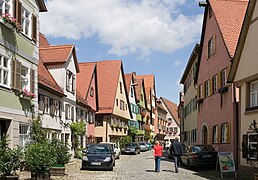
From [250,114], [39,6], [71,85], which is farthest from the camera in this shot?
[71,85]

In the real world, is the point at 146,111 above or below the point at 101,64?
below

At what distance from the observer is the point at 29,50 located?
20469 millimetres

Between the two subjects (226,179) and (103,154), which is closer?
(226,179)

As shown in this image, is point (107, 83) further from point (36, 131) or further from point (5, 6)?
point (5, 6)

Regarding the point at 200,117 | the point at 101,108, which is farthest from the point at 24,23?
the point at 101,108

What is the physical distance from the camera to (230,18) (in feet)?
87.1

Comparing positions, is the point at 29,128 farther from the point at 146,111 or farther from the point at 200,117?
the point at 146,111

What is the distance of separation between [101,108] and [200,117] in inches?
736

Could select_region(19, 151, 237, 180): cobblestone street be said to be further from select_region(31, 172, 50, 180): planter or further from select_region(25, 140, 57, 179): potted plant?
select_region(25, 140, 57, 179): potted plant

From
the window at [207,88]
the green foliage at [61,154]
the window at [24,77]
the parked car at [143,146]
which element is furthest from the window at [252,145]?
the parked car at [143,146]

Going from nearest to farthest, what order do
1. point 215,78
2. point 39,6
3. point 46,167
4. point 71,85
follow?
point 46,167
point 39,6
point 215,78
point 71,85

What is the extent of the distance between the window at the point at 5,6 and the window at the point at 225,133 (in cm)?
1381

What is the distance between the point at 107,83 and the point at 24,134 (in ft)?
106

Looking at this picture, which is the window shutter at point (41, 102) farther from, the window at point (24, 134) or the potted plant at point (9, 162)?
the potted plant at point (9, 162)
